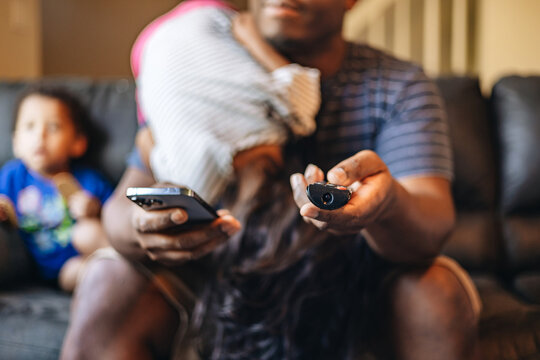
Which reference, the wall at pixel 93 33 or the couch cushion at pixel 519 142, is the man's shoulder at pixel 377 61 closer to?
the couch cushion at pixel 519 142

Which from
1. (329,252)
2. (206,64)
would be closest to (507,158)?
(329,252)

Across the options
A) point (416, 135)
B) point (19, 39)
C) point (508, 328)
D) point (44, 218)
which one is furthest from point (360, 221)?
point (19, 39)

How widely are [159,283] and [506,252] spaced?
83cm

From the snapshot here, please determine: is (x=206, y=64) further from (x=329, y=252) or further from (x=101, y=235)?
(x=101, y=235)

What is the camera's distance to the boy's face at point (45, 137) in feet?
4.09

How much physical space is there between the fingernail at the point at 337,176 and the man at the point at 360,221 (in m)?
0.02

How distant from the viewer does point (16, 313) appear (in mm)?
936

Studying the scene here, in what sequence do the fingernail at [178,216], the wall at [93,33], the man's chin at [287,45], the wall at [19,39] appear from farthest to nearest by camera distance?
the wall at [93,33] < the wall at [19,39] < the man's chin at [287,45] < the fingernail at [178,216]

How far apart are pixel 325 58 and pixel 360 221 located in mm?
447

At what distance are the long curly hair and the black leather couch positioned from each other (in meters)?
0.38

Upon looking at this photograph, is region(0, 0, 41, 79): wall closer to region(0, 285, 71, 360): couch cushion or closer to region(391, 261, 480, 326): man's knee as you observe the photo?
region(0, 285, 71, 360): couch cushion

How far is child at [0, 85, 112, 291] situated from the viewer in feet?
3.89

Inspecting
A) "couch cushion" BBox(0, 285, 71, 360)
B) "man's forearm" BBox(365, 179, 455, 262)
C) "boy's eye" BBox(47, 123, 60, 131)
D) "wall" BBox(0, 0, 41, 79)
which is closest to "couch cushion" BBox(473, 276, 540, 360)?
"man's forearm" BBox(365, 179, 455, 262)

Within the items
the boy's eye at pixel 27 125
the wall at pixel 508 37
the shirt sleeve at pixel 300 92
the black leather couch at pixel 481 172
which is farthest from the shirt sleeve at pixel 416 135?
the wall at pixel 508 37
